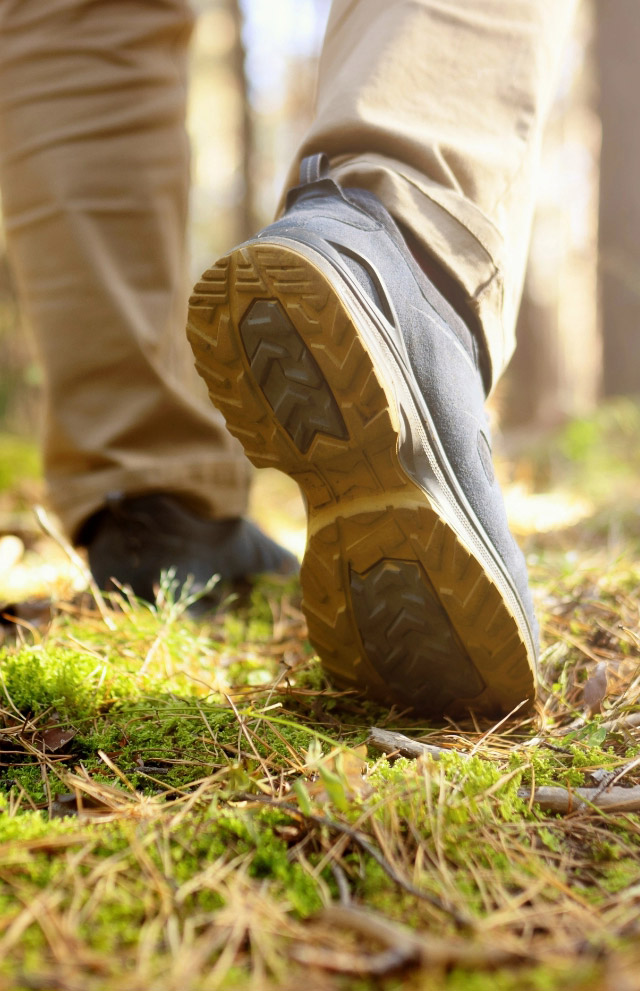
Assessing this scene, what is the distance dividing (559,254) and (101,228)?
1028 centimetres

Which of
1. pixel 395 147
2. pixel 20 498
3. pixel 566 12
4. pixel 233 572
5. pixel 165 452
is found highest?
pixel 566 12

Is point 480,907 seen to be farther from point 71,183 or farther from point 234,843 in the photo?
point 71,183

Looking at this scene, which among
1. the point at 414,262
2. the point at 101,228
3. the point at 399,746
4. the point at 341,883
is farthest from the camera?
the point at 101,228

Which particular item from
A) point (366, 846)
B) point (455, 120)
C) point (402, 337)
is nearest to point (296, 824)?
point (366, 846)

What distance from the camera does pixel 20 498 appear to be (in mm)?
3307

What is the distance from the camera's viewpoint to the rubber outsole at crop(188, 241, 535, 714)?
0.85 meters

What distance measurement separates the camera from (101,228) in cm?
153

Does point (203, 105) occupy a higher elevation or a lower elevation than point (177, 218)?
lower

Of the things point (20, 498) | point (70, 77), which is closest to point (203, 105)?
point (20, 498)

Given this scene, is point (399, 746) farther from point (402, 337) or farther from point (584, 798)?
point (402, 337)

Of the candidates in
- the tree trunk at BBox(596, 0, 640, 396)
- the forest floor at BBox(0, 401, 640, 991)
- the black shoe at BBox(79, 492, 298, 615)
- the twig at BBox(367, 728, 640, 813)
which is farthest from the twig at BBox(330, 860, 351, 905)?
the tree trunk at BBox(596, 0, 640, 396)

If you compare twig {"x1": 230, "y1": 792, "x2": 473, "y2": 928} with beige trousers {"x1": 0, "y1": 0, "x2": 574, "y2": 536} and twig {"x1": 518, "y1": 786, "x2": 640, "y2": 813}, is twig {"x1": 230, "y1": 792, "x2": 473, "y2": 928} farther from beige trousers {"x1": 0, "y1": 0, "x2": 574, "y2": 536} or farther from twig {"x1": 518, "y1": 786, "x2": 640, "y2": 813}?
beige trousers {"x1": 0, "y1": 0, "x2": 574, "y2": 536}

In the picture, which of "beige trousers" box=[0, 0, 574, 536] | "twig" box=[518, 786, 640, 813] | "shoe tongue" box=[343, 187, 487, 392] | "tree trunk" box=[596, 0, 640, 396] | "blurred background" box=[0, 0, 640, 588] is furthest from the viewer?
"tree trunk" box=[596, 0, 640, 396]

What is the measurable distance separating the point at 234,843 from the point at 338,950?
0.17 m
